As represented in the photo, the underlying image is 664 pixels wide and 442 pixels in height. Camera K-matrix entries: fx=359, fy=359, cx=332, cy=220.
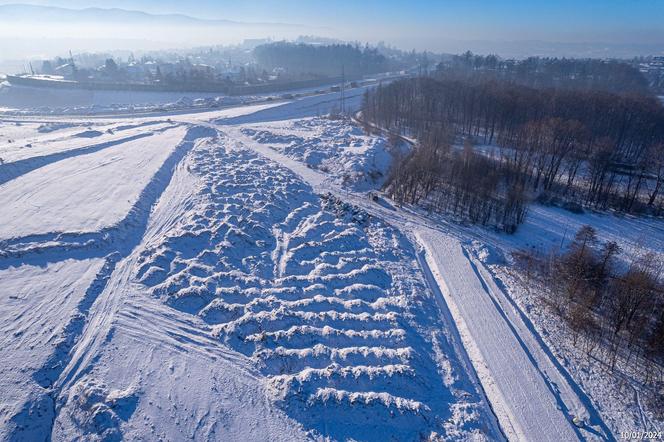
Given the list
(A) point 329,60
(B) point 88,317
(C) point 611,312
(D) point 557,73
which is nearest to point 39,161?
(B) point 88,317

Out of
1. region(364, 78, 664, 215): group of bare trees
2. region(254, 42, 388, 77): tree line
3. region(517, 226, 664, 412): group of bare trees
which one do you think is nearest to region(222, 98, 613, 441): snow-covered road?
region(517, 226, 664, 412): group of bare trees

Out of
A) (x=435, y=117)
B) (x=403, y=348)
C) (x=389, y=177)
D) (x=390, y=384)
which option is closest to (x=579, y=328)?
(x=403, y=348)

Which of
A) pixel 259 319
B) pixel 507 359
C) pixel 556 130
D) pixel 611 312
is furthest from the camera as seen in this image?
pixel 556 130

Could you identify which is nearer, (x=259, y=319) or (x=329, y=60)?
(x=259, y=319)

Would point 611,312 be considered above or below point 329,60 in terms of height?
below

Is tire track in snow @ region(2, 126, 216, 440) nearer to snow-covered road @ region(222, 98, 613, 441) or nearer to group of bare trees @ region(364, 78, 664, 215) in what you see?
snow-covered road @ region(222, 98, 613, 441)

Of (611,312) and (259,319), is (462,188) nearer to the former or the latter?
(611,312)

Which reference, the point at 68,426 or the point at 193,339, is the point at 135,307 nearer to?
the point at 193,339

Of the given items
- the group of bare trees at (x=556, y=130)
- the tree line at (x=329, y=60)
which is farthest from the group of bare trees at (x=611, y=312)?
the tree line at (x=329, y=60)
